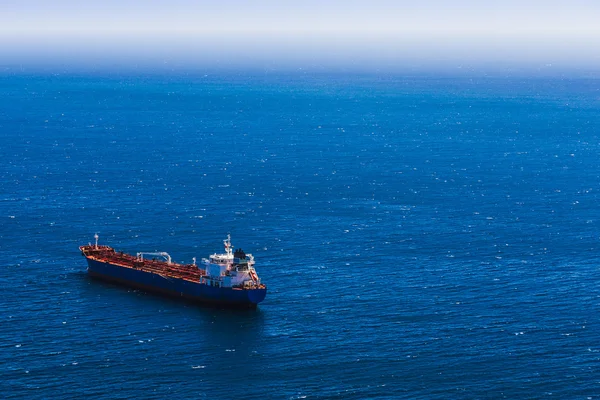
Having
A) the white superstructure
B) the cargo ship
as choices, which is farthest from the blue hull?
the white superstructure

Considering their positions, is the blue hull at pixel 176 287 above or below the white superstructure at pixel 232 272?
below

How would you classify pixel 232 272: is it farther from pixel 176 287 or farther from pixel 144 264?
pixel 144 264

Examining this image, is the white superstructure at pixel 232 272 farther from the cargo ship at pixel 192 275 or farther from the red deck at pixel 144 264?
the red deck at pixel 144 264

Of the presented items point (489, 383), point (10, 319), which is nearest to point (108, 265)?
point (10, 319)

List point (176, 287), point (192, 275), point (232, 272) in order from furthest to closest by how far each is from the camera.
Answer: point (192, 275) → point (176, 287) → point (232, 272)

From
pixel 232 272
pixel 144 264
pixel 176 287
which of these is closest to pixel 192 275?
pixel 176 287

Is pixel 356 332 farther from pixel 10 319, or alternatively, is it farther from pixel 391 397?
pixel 10 319

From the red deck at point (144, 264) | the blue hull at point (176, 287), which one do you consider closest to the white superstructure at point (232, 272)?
the blue hull at point (176, 287)

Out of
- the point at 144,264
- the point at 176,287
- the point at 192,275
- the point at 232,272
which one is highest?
the point at 232,272
